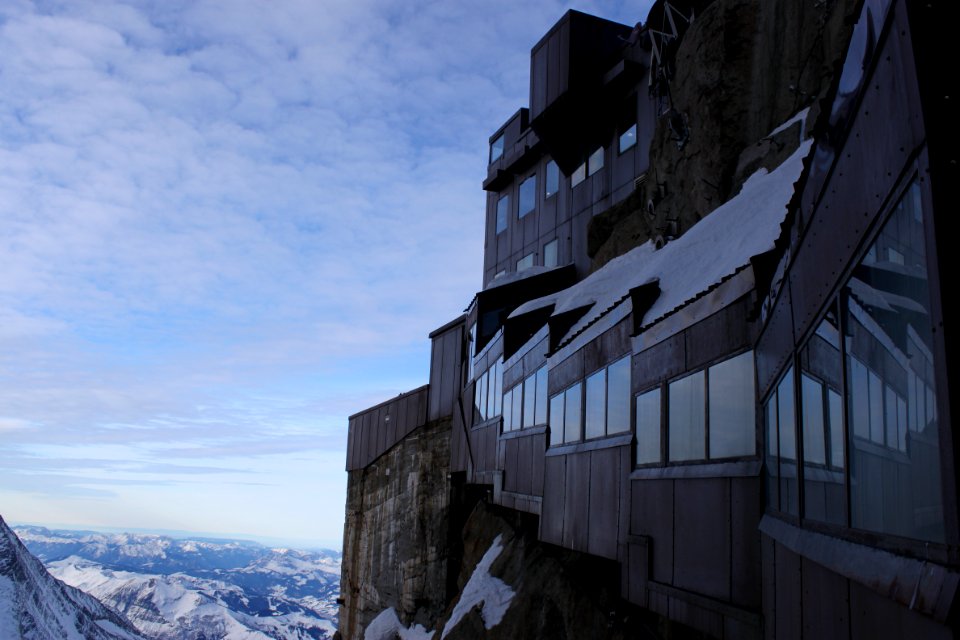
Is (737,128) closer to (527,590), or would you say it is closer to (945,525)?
(527,590)

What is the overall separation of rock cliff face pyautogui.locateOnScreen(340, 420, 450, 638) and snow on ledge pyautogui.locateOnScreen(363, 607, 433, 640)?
0.85 feet

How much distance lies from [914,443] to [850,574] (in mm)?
1154

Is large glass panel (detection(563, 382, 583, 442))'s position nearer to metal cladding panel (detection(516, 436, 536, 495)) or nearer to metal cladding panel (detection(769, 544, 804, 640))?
metal cladding panel (detection(516, 436, 536, 495))

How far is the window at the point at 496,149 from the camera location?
36.8 metres

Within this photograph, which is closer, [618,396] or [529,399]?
[618,396]

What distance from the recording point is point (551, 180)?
32.2 m

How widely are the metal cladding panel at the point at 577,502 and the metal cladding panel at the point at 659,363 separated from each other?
8.79ft

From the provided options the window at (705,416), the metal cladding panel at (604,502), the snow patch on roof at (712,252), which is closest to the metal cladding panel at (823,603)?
the window at (705,416)

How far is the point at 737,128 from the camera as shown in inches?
757

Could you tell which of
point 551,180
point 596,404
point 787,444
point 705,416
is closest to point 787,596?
point 787,444

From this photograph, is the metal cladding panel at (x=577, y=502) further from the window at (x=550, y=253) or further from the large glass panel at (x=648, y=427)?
the window at (x=550, y=253)

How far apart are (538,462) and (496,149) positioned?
23429mm

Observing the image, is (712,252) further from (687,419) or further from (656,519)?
(656,519)

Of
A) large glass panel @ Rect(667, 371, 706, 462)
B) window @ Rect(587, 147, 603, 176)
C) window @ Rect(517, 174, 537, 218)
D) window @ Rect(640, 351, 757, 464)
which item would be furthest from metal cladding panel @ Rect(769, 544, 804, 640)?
window @ Rect(517, 174, 537, 218)
